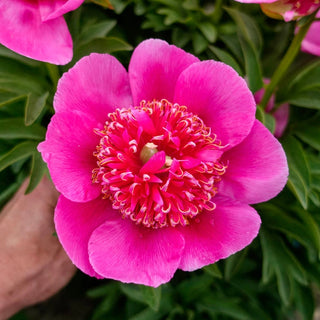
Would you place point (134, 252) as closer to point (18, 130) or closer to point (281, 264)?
point (18, 130)

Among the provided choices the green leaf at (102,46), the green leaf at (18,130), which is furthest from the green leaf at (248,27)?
the green leaf at (18,130)

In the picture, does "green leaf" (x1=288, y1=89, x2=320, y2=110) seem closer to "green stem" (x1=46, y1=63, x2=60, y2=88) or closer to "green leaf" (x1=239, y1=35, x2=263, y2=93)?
"green leaf" (x1=239, y1=35, x2=263, y2=93)

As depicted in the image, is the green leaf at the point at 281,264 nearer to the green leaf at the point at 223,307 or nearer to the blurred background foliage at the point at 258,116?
the blurred background foliage at the point at 258,116

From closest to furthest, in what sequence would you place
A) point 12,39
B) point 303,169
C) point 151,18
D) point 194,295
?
point 12,39, point 303,169, point 151,18, point 194,295

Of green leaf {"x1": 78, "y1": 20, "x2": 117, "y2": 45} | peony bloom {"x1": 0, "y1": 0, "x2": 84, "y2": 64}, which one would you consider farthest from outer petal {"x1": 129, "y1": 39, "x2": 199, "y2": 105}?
green leaf {"x1": 78, "y1": 20, "x2": 117, "y2": 45}

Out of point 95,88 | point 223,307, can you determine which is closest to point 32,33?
point 95,88

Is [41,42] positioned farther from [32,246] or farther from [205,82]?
[32,246]

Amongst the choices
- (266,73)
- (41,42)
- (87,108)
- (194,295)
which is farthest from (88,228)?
(266,73)
